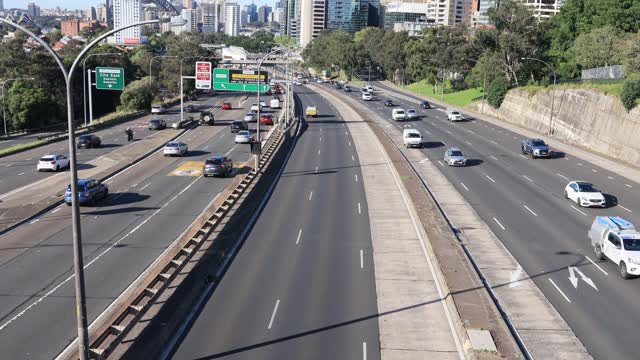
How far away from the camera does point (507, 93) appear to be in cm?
9869

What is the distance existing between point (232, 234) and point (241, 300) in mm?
8167

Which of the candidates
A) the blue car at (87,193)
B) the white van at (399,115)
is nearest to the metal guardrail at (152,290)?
the blue car at (87,193)

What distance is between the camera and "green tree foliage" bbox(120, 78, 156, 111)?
374 feet

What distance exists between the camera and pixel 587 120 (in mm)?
69312

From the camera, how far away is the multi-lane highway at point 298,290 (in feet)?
64.3

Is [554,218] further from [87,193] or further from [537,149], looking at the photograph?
[87,193]

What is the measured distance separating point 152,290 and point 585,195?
29356 mm

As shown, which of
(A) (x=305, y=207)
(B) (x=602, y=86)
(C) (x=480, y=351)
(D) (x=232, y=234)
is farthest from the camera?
(B) (x=602, y=86)

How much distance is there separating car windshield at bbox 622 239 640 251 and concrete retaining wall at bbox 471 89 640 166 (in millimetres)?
31422

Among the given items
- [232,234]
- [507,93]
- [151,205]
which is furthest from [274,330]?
[507,93]

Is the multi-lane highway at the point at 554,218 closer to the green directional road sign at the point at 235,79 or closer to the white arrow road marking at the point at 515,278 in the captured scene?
the white arrow road marking at the point at 515,278

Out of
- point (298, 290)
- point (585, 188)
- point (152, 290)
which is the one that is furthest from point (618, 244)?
point (152, 290)

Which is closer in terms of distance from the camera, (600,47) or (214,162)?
(214,162)

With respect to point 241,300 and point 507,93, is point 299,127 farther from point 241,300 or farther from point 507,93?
point 241,300
